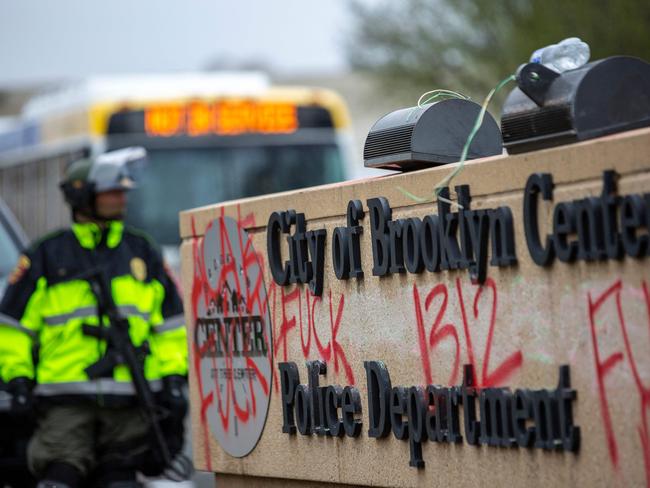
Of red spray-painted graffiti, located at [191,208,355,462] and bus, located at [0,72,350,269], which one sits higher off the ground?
bus, located at [0,72,350,269]

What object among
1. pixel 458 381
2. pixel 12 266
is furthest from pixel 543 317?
pixel 12 266

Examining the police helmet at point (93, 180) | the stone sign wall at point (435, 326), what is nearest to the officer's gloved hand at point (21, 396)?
the police helmet at point (93, 180)

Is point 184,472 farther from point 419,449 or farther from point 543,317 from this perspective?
point 543,317

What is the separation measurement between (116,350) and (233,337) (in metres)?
1.61

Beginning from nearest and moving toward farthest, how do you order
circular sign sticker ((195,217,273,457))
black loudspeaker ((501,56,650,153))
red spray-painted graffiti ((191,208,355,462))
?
black loudspeaker ((501,56,650,153)) < red spray-painted graffiti ((191,208,355,462)) < circular sign sticker ((195,217,273,457))

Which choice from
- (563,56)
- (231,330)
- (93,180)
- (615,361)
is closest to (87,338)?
(93,180)

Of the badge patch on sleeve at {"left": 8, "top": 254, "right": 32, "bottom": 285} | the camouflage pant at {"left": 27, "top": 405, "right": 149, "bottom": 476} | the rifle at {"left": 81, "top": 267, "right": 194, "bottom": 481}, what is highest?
the badge patch on sleeve at {"left": 8, "top": 254, "right": 32, "bottom": 285}

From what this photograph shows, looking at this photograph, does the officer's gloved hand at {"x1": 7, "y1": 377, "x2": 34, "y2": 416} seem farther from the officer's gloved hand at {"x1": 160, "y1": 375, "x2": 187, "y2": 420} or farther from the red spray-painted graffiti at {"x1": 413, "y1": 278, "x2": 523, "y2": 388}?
the red spray-painted graffiti at {"x1": 413, "y1": 278, "x2": 523, "y2": 388}

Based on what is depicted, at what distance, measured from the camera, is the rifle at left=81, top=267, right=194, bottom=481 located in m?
6.35

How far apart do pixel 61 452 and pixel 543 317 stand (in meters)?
3.31

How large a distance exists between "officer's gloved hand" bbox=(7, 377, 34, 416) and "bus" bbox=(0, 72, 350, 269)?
7.31m

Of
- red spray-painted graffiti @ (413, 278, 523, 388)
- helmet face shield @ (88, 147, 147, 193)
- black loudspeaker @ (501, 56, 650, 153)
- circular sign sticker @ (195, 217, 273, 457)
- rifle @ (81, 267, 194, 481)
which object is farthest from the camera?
helmet face shield @ (88, 147, 147, 193)

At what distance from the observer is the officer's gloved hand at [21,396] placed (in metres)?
6.25

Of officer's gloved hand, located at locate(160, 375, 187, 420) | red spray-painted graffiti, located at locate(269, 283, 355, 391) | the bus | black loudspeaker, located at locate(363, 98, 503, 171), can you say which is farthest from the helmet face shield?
the bus
